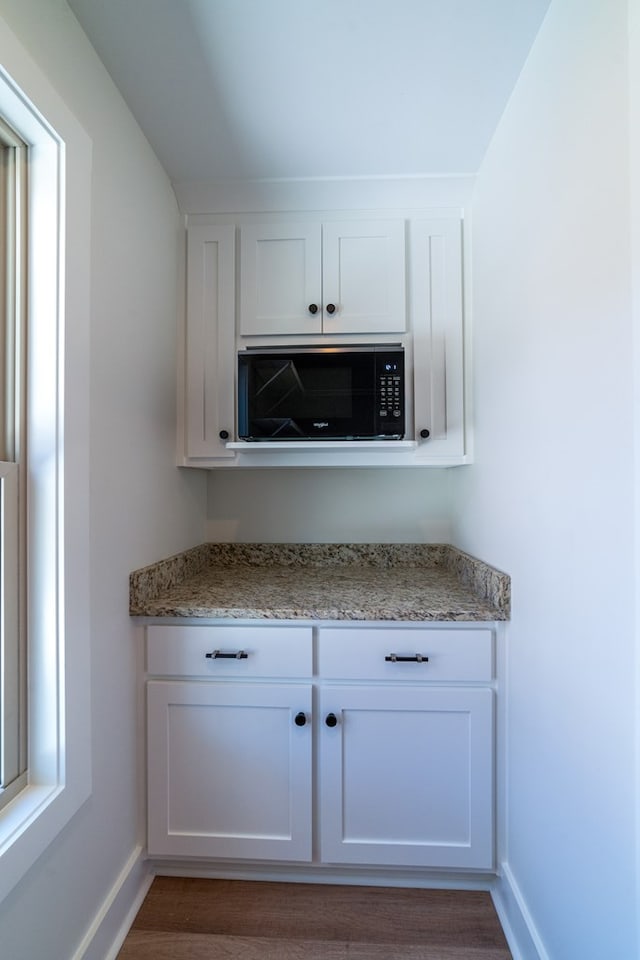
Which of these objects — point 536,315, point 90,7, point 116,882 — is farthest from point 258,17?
point 116,882

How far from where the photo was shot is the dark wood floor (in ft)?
3.45

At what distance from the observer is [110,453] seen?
1.07m

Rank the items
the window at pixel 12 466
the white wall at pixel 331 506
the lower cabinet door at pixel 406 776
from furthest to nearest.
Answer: the white wall at pixel 331 506, the lower cabinet door at pixel 406 776, the window at pixel 12 466

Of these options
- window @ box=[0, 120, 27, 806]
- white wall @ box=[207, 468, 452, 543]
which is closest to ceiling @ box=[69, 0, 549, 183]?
window @ box=[0, 120, 27, 806]

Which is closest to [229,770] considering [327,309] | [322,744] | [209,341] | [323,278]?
[322,744]

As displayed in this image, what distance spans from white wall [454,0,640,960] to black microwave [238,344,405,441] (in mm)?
352

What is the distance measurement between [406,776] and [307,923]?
0.47m

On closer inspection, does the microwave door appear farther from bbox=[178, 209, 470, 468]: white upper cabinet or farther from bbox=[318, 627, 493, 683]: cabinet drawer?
bbox=[318, 627, 493, 683]: cabinet drawer

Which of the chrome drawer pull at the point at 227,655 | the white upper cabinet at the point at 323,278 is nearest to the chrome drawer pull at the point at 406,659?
the chrome drawer pull at the point at 227,655

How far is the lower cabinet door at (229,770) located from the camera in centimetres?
119

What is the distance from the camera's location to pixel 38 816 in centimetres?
81

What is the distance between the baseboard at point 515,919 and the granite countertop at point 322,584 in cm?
70

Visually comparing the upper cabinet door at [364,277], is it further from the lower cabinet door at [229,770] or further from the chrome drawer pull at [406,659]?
the lower cabinet door at [229,770]

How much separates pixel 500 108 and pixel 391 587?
152 cm
